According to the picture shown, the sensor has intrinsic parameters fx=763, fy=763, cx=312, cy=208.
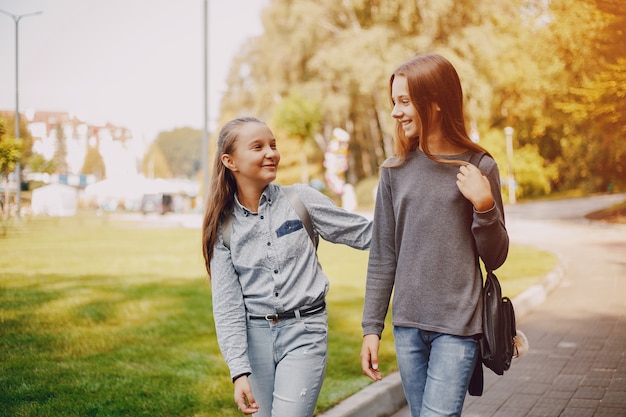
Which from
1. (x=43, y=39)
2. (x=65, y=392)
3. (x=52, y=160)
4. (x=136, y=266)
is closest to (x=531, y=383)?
(x=65, y=392)

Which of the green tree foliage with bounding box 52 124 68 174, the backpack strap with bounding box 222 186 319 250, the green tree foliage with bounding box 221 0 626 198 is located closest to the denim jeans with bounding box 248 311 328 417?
the backpack strap with bounding box 222 186 319 250

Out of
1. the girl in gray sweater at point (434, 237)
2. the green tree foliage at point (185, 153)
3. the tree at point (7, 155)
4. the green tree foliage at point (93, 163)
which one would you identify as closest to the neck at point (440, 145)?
the girl in gray sweater at point (434, 237)

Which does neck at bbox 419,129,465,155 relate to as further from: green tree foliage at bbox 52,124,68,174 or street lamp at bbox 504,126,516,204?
street lamp at bbox 504,126,516,204

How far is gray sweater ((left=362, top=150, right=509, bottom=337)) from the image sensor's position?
2.61 meters

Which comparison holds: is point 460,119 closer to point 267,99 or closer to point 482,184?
point 482,184

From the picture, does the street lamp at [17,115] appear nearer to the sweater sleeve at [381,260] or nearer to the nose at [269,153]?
the nose at [269,153]

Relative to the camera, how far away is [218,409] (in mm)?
4895

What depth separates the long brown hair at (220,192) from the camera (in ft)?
9.89

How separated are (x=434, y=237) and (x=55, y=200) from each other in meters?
Result: 6.73

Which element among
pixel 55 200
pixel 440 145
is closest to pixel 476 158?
pixel 440 145

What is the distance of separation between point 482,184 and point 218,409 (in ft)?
9.79

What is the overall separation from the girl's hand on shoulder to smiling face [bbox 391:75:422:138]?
27 centimetres

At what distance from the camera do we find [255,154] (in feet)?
9.77

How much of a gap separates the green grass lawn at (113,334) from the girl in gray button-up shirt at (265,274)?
80.3 inches
